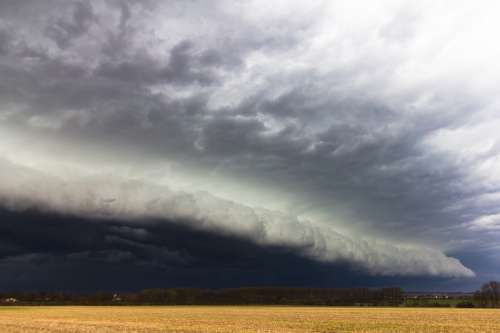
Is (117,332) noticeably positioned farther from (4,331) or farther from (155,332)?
(4,331)

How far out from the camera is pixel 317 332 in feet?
160

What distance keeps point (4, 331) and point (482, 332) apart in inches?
2016

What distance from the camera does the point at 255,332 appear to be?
157ft

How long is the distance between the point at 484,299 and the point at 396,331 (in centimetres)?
15694

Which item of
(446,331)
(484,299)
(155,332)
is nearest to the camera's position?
(155,332)

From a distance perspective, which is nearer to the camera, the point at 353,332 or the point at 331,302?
the point at 353,332

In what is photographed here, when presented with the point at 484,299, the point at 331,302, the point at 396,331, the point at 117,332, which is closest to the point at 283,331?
the point at 396,331

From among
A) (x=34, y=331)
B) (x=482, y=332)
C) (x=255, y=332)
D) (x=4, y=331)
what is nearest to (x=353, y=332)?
(x=255, y=332)

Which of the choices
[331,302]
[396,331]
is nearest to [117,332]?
[396,331]

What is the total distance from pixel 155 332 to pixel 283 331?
13.3 metres

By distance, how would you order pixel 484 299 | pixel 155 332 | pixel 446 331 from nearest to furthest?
pixel 155 332 → pixel 446 331 → pixel 484 299

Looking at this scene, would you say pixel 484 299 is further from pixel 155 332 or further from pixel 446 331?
pixel 155 332

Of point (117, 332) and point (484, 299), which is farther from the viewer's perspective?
point (484, 299)

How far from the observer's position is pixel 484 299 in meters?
184
